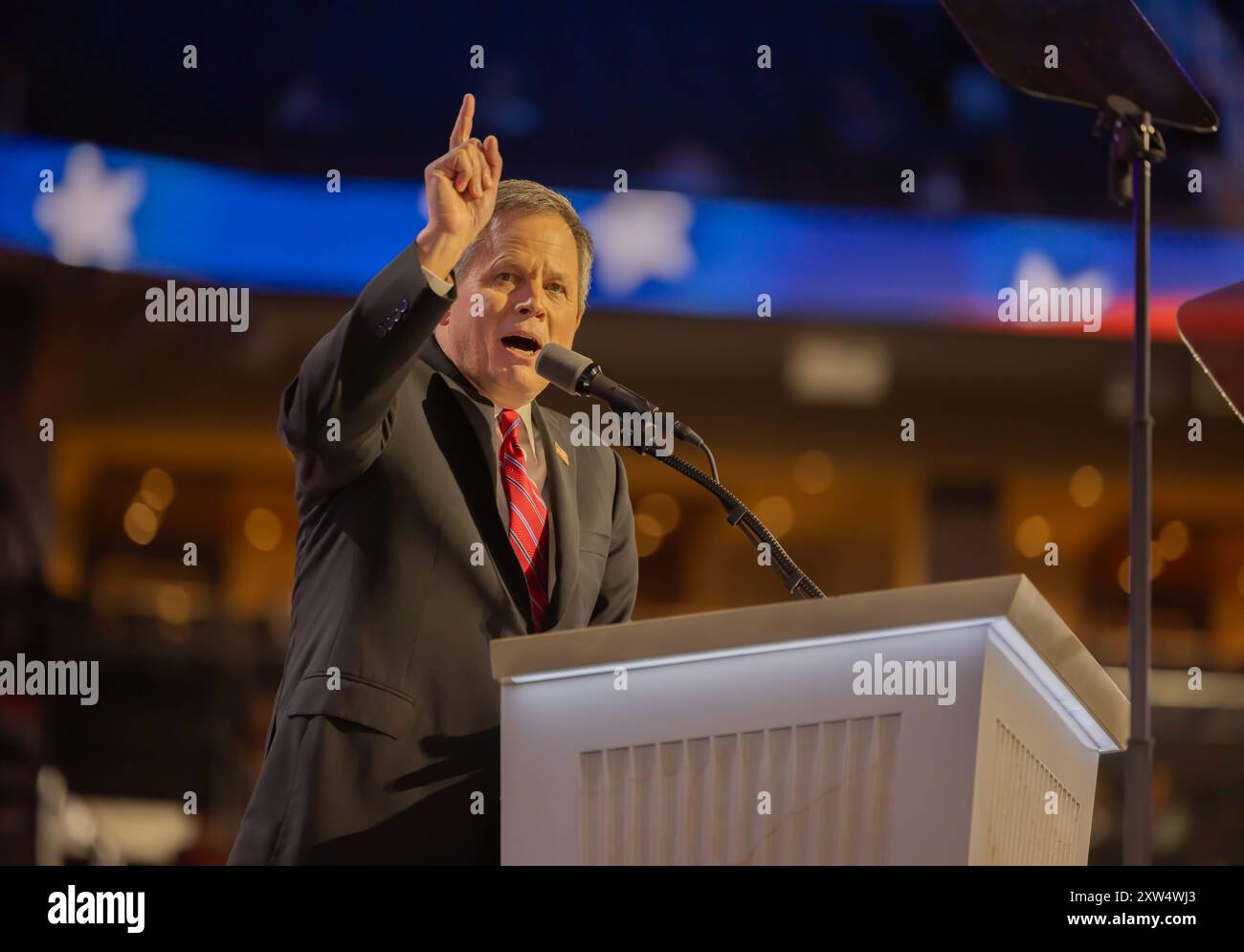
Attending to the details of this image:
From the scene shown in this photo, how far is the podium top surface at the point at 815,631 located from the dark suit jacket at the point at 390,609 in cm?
23

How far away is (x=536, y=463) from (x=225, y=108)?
5.28 meters

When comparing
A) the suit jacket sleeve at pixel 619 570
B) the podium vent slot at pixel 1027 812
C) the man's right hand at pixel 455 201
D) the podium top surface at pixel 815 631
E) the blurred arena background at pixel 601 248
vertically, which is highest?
the blurred arena background at pixel 601 248

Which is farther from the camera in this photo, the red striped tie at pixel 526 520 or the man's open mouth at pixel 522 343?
the man's open mouth at pixel 522 343

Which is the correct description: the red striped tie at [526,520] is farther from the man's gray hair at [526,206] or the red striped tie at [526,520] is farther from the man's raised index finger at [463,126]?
the man's raised index finger at [463,126]

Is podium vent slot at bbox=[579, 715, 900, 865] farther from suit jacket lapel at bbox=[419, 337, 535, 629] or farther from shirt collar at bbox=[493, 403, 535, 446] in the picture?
shirt collar at bbox=[493, 403, 535, 446]

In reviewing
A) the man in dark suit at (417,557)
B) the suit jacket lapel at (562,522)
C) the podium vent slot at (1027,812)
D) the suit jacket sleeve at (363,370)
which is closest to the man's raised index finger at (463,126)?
the man in dark suit at (417,557)

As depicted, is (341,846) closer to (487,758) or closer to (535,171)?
(487,758)

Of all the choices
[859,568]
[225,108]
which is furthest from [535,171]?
[859,568]

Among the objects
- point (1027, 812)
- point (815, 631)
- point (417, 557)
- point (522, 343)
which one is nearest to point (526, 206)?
point (522, 343)

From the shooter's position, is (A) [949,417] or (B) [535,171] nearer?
(B) [535,171]

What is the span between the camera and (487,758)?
5.13 ft

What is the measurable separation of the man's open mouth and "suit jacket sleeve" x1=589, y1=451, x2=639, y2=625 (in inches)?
8.0

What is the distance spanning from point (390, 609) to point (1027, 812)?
0.63 metres

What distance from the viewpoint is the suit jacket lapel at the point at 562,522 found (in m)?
1.67
